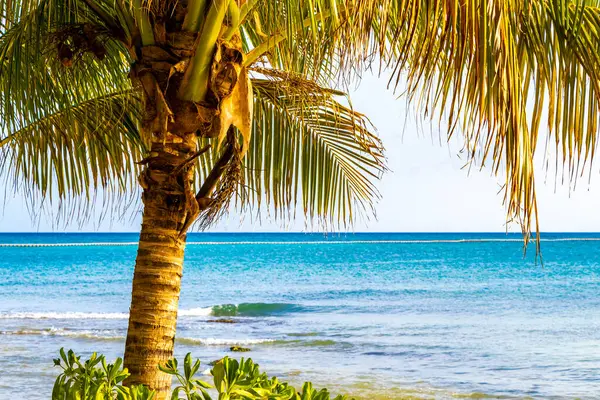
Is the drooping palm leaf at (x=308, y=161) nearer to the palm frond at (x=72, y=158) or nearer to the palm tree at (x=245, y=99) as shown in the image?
the palm tree at (x=245, y=99)

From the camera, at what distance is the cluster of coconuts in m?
3.97

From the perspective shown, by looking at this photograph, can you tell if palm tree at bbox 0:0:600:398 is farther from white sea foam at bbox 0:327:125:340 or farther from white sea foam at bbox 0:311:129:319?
white sea foam at bbox 0:311:129:319

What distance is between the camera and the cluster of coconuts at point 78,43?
3971mm

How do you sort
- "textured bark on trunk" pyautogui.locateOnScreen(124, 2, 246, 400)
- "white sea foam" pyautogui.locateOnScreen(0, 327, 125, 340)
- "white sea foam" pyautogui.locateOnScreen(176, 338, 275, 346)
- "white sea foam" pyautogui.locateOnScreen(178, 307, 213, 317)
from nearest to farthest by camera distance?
"textured bark on trunk" pyautogui.locateOnScreen(124, 2, 246, 400) < "white sea foam" pyautogui.locateOnScreen(176, 338, 275, 346) < "white sea foam" pyautogui.locateOnScreen(0, 327, 125, 340) < "white sea foam" pyautogui.locateOnScreen(178, 307, 213, 317)

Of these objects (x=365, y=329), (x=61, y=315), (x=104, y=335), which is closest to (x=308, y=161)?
(x=104, y=335)

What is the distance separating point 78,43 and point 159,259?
4.18ft

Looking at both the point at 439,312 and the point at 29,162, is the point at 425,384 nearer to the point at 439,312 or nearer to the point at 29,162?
the point at 29,162

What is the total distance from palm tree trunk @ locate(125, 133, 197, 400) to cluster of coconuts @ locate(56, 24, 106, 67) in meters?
0.79

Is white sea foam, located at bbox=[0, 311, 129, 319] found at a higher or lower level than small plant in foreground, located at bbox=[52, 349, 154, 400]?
lower

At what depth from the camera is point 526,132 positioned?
2693 mm

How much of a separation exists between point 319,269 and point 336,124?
1451 inches

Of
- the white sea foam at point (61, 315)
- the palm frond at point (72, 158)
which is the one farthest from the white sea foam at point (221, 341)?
the palm frond at point (72, 158)

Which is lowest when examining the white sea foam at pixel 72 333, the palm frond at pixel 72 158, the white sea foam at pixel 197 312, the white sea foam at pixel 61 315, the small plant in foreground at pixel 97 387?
the white sea foam at pixel 197 312

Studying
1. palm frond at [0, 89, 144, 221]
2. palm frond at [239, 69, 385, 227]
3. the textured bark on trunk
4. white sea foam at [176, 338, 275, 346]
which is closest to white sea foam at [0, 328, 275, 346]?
white sea foam at [176, 338, 275, 346]
